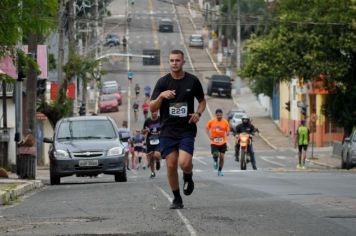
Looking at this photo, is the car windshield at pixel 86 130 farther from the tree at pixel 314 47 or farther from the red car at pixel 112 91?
the red car at pixel 112 91

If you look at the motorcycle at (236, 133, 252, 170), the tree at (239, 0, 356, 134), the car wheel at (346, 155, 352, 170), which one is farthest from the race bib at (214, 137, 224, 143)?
the tree at (239, 0, 356, 134)

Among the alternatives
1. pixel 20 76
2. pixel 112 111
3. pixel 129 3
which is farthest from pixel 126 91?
pixel 20 76

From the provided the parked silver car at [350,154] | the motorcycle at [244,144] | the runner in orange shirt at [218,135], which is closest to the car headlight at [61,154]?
the runner in orange shirt at [218,135]

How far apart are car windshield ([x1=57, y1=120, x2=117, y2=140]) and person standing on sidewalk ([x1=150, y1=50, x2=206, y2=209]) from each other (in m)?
10.7

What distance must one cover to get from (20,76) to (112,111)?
183 feet

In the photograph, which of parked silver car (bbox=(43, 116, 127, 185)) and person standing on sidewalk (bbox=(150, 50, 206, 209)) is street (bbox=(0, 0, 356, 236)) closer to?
person standing on sidewalk (bbox=(150, 50, 206, 209))

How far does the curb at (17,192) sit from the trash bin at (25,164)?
1362 mm

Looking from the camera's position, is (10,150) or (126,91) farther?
(126,91)

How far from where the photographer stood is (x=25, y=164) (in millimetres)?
26328

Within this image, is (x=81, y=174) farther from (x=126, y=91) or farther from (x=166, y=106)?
(x=126, y=91)

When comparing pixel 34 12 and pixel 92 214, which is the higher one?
pixel 34 12

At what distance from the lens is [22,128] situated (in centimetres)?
3494

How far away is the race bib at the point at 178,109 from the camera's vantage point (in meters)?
14.0

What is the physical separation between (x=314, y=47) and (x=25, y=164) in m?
27.2
